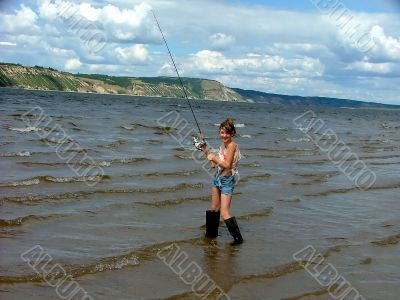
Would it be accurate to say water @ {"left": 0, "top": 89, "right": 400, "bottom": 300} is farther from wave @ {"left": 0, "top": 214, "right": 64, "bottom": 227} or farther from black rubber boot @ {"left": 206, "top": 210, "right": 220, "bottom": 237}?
black rubber boot @ {"left": 206, "top": 210, "right": 220, "bottom": 237}

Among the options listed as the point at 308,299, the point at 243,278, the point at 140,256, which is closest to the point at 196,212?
the point at 140,256

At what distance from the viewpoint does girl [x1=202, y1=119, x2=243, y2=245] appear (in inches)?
372

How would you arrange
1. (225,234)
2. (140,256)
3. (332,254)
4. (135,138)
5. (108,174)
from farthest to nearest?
(135,138) < (108,174) < (225,234) < (332,254) < (140,256)

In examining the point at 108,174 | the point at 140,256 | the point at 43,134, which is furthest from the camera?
the point at 43,134

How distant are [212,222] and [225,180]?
0.96m

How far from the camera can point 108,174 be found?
650 inches

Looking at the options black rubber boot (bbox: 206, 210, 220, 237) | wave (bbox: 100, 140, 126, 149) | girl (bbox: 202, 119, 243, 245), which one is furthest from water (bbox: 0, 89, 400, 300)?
wave (bbox: 100, 140, 126, 149)

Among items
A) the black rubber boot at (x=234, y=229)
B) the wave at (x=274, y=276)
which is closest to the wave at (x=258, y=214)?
the black rubber boot at (x=234, y=229)

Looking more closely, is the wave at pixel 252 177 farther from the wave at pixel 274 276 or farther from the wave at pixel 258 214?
the wave at pixel 274 276

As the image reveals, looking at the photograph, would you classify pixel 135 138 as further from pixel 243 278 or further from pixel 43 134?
pixel 243 278

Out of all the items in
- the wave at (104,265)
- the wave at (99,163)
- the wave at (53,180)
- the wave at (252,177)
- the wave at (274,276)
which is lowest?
the wave at (274,276)

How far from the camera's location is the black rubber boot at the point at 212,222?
32.7ft

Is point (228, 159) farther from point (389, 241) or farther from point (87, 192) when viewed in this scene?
point (87, 192)

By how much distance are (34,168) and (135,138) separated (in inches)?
516
